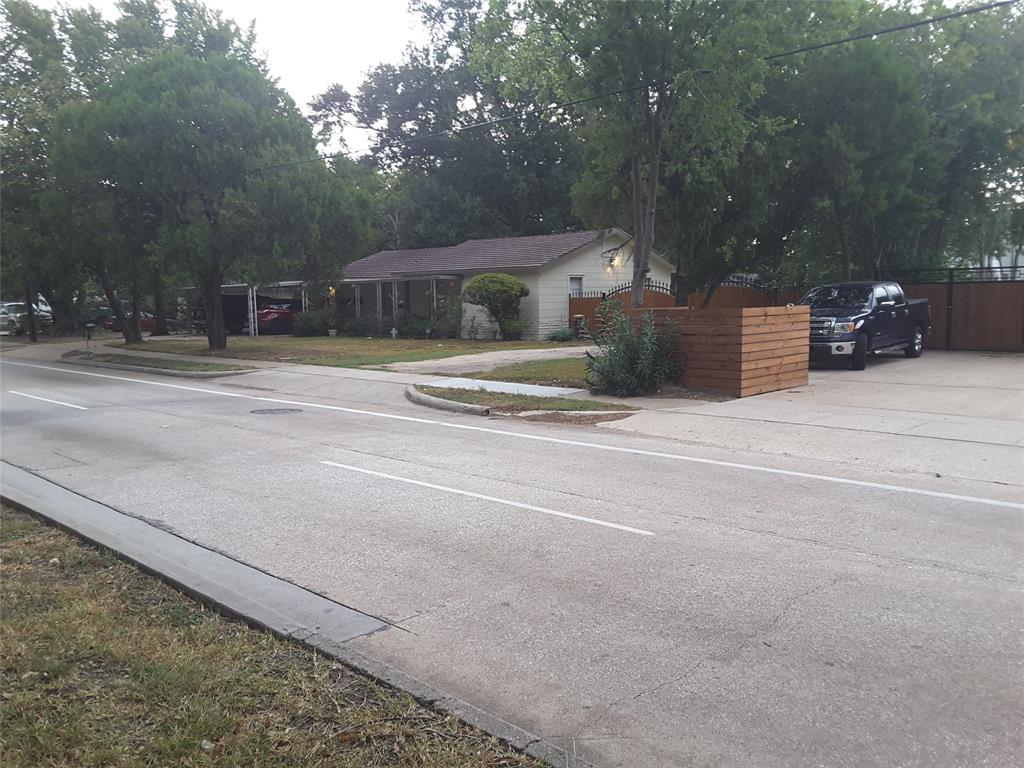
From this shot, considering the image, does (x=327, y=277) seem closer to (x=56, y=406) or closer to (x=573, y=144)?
(x=56, y=406)

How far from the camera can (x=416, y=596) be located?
202 inches

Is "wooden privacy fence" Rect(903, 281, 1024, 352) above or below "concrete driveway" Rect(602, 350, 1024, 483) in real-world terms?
above

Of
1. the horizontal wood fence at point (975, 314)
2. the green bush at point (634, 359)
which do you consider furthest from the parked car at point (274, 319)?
the green bush at point (634, 359)

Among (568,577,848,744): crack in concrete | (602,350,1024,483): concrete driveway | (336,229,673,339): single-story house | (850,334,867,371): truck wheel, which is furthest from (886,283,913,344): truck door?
(568,577,848,744): crack in concrete

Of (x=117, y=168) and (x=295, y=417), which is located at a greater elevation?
(x=117, y=168)

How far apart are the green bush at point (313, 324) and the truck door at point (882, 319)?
2514cm

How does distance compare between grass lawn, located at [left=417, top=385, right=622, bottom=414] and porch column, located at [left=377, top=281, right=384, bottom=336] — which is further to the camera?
porch column, located at [left=377, top=281, right=384, bottom=336]

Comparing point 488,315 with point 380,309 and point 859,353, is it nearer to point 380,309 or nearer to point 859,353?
point 380,309

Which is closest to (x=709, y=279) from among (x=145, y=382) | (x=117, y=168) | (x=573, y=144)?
(x=145, y=382)

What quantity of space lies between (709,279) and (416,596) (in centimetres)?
2028

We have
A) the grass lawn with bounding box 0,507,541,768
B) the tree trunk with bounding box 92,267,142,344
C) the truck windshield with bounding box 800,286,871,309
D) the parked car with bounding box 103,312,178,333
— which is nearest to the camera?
the grass lawn with bounding box 0,507,541,768

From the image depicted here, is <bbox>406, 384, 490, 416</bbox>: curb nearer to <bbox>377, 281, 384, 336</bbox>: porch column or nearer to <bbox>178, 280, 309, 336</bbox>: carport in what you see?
<bbox>377, 281, 384, 336</bbox>: porch column

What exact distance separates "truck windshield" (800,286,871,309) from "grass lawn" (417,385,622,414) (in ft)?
27.0

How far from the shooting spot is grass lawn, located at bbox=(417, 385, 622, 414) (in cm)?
1353
